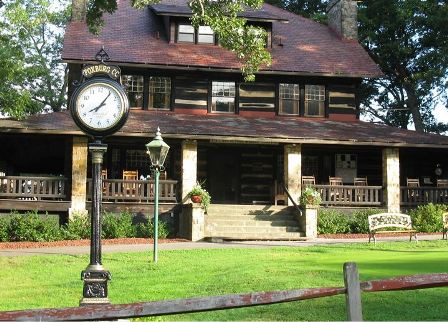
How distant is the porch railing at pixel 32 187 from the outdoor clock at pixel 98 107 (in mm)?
14961

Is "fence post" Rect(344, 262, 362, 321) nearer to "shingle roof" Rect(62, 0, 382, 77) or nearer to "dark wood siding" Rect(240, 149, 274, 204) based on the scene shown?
"shingle roof" Rect(62, 0, 382, 77)

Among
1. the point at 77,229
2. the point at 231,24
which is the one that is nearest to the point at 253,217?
the point at 77,229

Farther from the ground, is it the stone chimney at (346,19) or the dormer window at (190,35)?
the stone chimney at (346,19)

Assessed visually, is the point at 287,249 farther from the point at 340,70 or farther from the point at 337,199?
the point at 340,70

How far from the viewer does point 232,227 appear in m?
21.4

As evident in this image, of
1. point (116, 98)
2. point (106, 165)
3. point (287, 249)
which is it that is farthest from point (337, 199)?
point (116, 98)

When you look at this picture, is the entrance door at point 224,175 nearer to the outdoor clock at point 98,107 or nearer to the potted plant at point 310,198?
the potted plant at point 310,198

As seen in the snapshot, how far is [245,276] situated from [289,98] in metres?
16.6

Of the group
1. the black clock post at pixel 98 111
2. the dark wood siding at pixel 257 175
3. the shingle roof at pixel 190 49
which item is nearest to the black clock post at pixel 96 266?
the black clock post at pixel 98 111

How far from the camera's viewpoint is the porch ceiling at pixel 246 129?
71.8ft

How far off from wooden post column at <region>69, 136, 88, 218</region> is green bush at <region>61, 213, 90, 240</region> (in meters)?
0.84

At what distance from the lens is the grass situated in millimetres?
8688

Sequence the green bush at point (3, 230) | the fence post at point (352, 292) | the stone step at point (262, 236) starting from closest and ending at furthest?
the fence post at point (352, 292), the green bush at point (3, 230), the stone step at point (262, 236)

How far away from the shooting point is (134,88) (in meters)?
26.0
